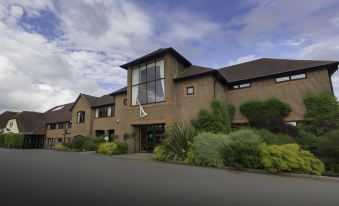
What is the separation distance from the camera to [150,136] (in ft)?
63.3

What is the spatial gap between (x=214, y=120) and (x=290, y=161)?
270 inches

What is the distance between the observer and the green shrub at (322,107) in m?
13.7

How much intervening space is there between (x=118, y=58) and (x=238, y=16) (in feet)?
40.7

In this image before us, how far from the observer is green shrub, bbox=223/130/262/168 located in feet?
31.5

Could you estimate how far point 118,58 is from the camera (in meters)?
20.4

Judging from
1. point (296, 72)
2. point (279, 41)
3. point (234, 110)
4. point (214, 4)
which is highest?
point (214, 4)

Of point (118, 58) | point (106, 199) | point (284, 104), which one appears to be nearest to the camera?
point (106, 199)

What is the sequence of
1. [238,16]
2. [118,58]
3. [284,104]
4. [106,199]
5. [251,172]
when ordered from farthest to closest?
1. [118,58]
2. [284,104]
3. [238,16]
4. [251,172]
5. [106,199]

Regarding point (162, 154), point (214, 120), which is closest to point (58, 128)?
point (162, 154)

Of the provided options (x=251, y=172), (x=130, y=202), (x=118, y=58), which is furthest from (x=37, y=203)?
(x=118, y=58)

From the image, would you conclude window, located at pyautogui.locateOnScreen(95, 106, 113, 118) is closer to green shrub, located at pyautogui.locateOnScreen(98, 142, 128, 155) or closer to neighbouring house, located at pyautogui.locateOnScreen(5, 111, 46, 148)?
green shrub, located at pyautogui.locateOnScreen(98, 142, 128, 155)

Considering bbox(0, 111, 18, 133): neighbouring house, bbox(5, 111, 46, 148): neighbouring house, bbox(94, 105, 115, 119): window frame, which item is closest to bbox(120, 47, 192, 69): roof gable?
bbox(94, 105, 115, 119): window frame

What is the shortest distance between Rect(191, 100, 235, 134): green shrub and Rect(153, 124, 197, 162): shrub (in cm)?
257

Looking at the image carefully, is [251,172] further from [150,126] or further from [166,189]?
[150,126]
